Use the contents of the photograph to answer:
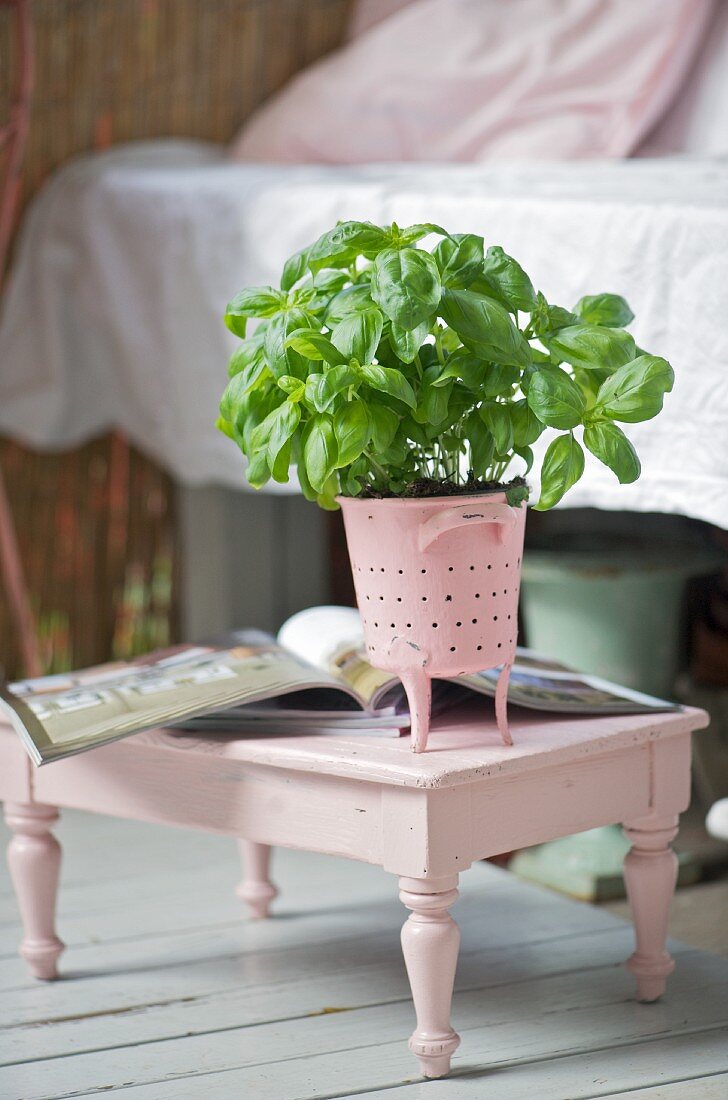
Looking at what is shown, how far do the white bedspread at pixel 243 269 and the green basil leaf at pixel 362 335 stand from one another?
0.35 metres

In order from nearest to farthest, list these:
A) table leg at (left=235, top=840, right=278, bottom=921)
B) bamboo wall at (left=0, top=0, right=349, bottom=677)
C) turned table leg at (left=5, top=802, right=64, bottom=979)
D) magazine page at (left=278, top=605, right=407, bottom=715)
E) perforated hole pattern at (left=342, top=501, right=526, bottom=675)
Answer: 1. perforated hole pattern at (left=342, top=501, right=526, bottom=675)
2. magazine page at (left=278, top=605, right=407, bottom=715)
3. turned table leg at (left=5, top=802, right=64, bottom=979)
4. table leg at (left=235, top=840, right=278, bottom=921)
5. bamboo wall at (left=0, top=0, right=349, bottom=677)

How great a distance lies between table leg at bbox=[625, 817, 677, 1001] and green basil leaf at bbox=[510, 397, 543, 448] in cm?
34

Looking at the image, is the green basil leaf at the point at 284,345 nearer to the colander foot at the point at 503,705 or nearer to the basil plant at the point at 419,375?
the basil plant at the point at 419,375

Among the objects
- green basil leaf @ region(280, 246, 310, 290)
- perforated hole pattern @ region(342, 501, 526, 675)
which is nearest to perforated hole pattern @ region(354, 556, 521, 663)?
perforated hole pattern @ region(342, 501, 526, 675)

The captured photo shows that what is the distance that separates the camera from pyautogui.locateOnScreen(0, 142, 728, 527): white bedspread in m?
1.21

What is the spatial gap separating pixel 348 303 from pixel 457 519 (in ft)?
0.55

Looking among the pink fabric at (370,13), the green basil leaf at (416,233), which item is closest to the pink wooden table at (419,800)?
the green basil leaf at (416,233)

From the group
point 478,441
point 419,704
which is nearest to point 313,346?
point 478,441

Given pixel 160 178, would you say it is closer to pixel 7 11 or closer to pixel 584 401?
pixel 7 11

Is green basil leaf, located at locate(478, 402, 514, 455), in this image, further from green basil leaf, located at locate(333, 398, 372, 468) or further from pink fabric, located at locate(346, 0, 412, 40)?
pink fabric, located at locate(346, 0, 412, 40)

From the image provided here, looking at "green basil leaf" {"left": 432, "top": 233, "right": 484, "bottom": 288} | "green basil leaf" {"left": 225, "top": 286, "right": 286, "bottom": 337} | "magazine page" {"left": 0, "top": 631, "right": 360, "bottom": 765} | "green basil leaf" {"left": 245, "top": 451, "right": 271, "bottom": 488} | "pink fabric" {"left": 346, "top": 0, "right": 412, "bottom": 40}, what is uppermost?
"pink fabric" {"left": 346, "top": 0, "right": 412, "bottom": 40}

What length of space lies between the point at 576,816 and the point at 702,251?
18.0 inches

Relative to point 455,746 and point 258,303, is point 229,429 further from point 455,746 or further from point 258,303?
point 455,746

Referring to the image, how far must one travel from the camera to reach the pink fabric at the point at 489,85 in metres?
1.69
